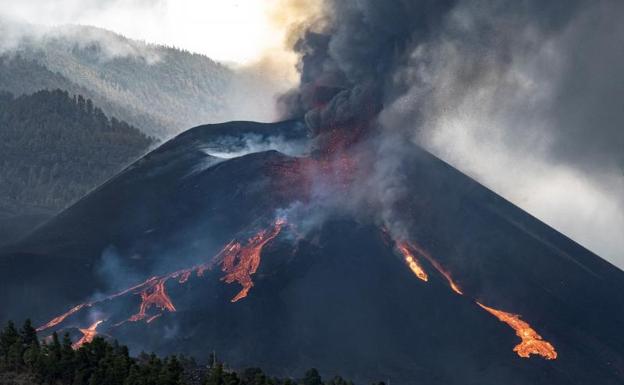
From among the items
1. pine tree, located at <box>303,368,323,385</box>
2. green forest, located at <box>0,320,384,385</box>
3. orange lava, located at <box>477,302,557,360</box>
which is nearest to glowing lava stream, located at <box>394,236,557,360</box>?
orange lava, located at <box>477,302,557,360</box>

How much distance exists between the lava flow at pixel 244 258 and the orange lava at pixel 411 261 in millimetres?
8959

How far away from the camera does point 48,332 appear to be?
297ft

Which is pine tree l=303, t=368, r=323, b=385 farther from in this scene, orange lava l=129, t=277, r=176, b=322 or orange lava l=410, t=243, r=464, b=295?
orange lava l=410, t=243, r=464, b=295

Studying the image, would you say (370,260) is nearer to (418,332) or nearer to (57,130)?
(418,332)

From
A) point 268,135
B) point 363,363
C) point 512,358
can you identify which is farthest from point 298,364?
point 268,135

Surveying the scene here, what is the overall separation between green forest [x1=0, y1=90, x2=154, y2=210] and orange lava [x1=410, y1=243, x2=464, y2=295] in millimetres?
70376

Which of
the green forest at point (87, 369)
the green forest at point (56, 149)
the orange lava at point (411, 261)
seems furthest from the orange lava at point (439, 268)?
the green forest at point (56, 149)

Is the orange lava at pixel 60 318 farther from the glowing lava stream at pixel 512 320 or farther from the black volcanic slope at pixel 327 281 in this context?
the glowing lava stream at pixel 512 320

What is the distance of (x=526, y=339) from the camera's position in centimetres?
8925

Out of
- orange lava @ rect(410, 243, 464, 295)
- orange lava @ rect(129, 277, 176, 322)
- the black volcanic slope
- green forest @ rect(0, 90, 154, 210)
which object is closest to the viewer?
the black volcanic slope

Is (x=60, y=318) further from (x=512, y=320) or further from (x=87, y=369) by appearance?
(x=512, y=320)

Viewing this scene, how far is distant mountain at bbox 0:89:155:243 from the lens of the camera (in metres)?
166

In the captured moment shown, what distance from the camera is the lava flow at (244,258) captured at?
308 feet

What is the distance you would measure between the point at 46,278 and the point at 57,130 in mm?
89717
